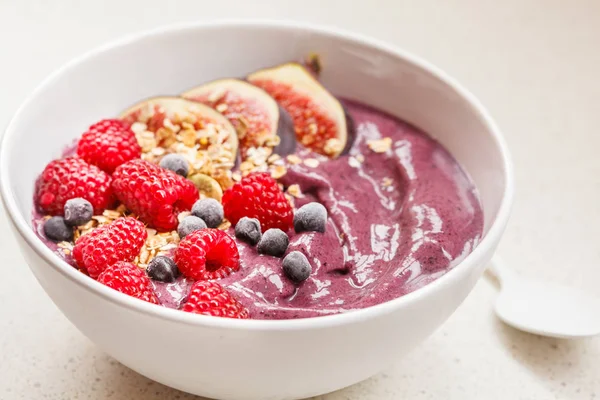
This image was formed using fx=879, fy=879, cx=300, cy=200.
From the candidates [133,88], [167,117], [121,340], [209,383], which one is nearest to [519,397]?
[209,383]

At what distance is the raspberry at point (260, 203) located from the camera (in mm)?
1945

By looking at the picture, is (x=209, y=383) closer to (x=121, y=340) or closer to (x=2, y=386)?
(x=121, y=340)

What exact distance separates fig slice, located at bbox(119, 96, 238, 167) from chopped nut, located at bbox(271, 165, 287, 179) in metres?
0.11

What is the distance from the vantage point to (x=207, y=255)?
5.89 feet

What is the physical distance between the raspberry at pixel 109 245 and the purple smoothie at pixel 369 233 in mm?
79

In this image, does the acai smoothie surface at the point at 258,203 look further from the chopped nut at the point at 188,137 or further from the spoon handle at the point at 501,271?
the spoon handle at the point at 501,271

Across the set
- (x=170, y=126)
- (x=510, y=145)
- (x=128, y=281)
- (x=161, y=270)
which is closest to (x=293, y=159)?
(x=170, y=126)

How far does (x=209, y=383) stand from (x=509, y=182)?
81cm

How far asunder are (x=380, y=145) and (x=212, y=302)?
32.0 inches

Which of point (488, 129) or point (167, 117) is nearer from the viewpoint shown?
point (488, 129)

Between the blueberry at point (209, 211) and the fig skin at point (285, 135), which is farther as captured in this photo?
the fig skin at point (285, 135)

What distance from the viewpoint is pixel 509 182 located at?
1968mm

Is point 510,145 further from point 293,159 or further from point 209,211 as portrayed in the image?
point 209,211

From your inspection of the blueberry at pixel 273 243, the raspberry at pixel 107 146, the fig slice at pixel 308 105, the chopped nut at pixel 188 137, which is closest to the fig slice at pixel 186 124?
the chopped nut at pixel 188 137
